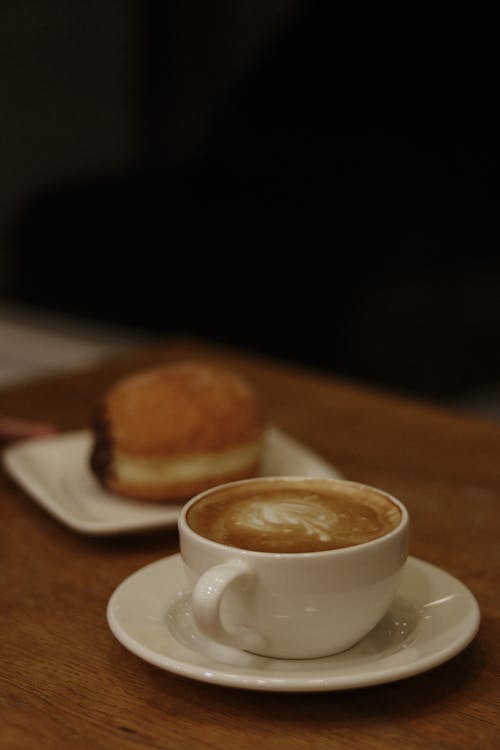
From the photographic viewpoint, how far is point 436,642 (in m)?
0.56

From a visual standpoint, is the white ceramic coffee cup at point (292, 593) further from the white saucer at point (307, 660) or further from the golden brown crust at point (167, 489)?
the golden brown crust at point (167, 489)

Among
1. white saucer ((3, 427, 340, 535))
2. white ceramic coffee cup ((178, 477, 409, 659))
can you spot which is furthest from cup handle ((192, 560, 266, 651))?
white saucer ((3, 427, 340, 535))

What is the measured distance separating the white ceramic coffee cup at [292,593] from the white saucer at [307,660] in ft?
0.04

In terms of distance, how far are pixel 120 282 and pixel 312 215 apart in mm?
536

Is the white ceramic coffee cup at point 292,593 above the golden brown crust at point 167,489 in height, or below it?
Answer: above

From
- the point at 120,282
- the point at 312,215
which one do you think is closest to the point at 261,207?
the point at 312,215

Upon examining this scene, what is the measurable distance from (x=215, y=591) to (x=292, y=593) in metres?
0.04

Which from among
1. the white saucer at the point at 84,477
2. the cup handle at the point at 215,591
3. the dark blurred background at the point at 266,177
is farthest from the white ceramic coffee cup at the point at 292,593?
the dark blurred background at the point at 266,177

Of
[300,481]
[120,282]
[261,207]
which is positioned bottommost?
[120,282]

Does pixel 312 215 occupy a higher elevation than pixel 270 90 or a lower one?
lower

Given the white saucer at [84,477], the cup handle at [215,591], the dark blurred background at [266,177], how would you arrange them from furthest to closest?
1. the dark blurred background at [266,177]
2. the white saucer at [84,477]
3. the cup handle at [215,591]

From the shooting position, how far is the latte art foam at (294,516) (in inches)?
21.9

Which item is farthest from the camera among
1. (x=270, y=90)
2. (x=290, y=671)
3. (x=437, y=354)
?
(x=270, y=90)

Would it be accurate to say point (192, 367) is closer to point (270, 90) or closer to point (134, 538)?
point (134, 538)
